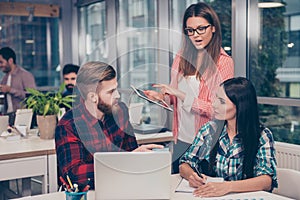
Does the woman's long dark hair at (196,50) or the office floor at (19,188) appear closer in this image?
the woman's long dark hair at (196,50)

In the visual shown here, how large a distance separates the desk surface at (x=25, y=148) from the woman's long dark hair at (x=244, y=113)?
120cm

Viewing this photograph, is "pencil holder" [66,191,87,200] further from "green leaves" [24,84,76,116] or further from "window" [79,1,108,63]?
"window" [79,1,108,63]

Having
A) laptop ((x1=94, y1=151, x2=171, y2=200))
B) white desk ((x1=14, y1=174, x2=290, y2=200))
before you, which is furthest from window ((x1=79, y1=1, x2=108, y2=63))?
laptop ((x1=94, y1=151, x2=171, y2=200))

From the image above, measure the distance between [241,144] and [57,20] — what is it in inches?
174

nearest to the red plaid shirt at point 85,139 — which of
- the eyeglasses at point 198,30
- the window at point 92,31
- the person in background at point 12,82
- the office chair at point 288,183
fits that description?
the eyeglasses at point 198,30

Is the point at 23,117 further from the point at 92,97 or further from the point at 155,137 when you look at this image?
the point at 92,97

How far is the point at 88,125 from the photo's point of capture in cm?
196

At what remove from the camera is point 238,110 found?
77.6 inches

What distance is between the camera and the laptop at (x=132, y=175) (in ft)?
5.01

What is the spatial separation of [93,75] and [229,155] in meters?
0.70

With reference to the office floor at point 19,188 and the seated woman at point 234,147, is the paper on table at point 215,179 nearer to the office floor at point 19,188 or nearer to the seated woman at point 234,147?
the seated woman at point 234,147

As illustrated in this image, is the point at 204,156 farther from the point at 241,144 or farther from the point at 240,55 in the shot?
the point at 240,55

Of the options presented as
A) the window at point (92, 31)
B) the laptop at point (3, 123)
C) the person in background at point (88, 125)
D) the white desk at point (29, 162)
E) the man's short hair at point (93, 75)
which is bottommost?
the white desk at point (29, 162)

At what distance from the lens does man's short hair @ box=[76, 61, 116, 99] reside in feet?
6.11
